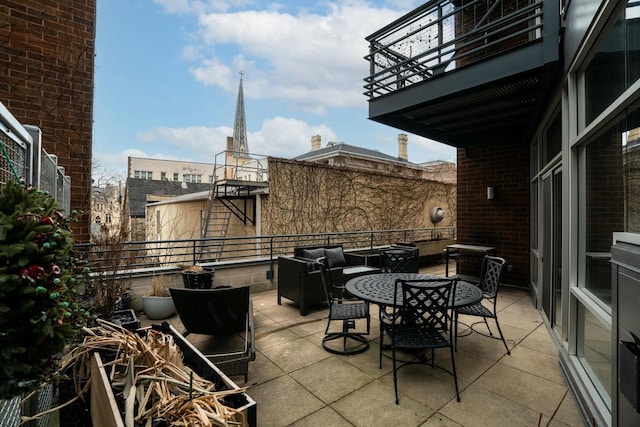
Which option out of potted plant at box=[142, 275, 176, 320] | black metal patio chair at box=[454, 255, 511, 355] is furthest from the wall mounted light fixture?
potted plant at box=[142, 275, 176, 320]

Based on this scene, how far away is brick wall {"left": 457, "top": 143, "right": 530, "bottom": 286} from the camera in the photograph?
5461 millimetres

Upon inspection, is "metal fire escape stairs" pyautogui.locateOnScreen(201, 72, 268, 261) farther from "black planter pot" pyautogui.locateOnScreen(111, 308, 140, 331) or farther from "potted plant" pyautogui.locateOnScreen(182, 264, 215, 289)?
"black planter pot" pyautogui.locateOnScreen(111, 308, 140, 331)

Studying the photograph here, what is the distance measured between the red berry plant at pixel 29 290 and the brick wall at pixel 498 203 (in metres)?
6.40

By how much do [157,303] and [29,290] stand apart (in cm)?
363

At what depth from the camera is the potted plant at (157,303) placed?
396 cm

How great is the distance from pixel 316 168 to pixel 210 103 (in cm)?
548

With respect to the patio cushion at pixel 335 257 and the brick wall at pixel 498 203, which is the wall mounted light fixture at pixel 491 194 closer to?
the brick wall at pixel 498 203

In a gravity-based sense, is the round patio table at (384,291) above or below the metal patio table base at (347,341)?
above

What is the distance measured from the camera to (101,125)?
13.5 ft

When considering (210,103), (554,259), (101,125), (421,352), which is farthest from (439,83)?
(210,103)

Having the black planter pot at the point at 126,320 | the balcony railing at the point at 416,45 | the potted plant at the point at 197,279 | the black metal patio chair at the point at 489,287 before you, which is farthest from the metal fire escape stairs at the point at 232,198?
the black metal patio chair at the point at 489,287

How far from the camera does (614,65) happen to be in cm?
188

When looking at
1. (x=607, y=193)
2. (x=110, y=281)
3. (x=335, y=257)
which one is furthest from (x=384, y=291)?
(x=110, y=281)

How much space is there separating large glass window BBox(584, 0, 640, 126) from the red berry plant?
269 cm
